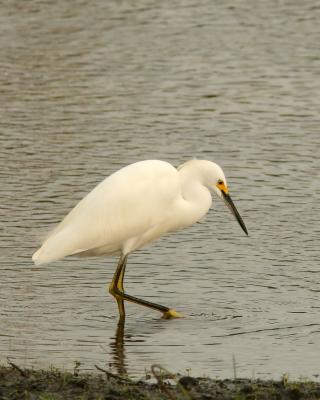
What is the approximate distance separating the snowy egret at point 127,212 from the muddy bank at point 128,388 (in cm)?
205

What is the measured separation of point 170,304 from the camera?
360 inches

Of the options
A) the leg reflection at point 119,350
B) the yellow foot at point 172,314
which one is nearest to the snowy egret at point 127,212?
the yellow foot at point 172,314

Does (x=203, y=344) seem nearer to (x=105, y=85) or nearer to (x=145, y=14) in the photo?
(x=105, y=85)

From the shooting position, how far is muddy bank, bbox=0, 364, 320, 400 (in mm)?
6393

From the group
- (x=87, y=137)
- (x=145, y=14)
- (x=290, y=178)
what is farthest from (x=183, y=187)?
(x=145, y=14)

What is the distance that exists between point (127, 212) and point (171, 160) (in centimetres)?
348

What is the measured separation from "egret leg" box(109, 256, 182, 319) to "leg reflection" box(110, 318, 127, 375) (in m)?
0.15

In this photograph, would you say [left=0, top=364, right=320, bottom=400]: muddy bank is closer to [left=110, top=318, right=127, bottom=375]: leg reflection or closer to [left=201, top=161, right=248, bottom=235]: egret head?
[left=110, top=318, right=127, bottom=375]: leg reflection

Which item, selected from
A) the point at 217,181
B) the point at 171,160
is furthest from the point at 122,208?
the point at 171,160

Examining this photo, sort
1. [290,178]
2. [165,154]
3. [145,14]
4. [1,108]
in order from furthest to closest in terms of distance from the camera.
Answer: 1. [145,14]
2. [1,108]
3. [165,154]
4. [290,178]

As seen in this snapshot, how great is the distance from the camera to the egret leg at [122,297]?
8867 mm

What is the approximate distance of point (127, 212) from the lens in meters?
9.05

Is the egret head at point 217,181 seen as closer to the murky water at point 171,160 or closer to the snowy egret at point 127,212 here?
the snowy egret at point 127,212

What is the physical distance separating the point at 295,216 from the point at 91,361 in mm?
3490
